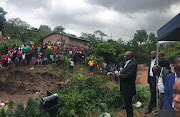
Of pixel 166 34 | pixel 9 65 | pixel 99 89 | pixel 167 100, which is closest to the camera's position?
pixel 167 100

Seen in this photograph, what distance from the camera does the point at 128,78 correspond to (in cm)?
298

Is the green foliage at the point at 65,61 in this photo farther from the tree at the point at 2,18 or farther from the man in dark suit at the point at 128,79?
the tree at the point at 2,18

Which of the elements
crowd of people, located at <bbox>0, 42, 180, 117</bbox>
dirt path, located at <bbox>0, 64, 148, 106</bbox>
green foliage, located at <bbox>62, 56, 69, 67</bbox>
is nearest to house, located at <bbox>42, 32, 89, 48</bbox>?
crowd of people, located at <bbox>0, 42, 180, 117</bbox>

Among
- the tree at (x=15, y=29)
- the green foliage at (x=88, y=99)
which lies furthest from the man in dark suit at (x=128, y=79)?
the tree at (x=15, y=29)

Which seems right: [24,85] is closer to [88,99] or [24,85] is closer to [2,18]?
[88,99]

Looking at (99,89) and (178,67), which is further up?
(178,67)

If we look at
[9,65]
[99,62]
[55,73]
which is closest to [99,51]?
[99,62]

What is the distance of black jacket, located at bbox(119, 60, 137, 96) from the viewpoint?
2.96 metres

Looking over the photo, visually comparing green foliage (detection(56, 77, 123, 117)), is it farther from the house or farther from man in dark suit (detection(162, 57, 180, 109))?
the house

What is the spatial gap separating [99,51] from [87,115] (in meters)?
13.2

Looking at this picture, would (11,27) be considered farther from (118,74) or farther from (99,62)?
(118,74)

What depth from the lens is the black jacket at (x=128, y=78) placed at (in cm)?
296

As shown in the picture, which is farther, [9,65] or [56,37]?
[56,37]

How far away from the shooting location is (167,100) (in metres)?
2.11
